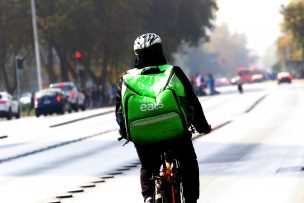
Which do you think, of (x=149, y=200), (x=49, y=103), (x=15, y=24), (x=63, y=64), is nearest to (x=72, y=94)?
(x=49, y=103)

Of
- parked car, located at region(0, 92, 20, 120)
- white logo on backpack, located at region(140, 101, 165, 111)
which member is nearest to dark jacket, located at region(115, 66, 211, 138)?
white logo on backpack, located at region(140, 101, 165, 111)

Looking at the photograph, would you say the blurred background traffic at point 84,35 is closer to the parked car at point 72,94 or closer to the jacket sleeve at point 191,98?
the parked car at point 72,94

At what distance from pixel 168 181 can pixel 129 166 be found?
9930 mm

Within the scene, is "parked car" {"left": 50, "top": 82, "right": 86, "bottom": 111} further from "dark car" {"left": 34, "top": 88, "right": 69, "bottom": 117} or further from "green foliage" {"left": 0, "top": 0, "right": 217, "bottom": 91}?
"green foliage" {"left": 0, "top": 0, "right": 217, "bottom": 91}

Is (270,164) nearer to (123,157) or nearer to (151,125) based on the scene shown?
(123,157)

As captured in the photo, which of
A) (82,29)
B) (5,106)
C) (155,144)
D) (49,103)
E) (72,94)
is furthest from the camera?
(82,29)

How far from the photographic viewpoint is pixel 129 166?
16844 mm

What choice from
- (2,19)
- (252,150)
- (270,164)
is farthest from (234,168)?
(2,19)

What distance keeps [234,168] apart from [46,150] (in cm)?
891

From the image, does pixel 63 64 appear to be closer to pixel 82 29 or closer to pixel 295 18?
pixel 82 29

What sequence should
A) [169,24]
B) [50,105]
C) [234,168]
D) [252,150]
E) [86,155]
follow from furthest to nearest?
[169,24]
[50,105]
[86,155]
[252,150]
[234,168]

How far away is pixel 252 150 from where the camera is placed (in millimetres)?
19453

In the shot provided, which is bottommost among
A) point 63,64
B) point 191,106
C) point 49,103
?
point 49,103

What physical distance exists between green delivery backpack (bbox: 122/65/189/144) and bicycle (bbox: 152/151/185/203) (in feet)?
0.66
